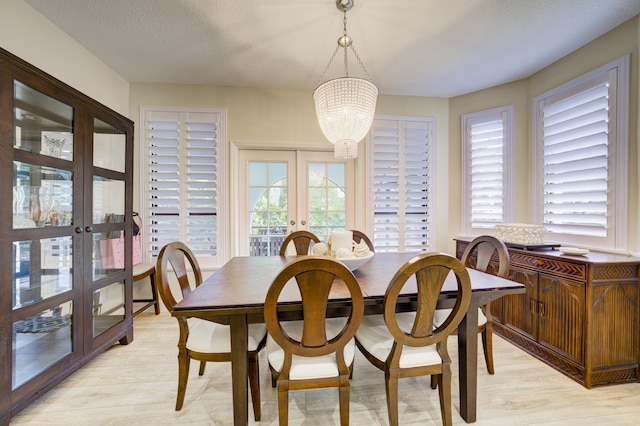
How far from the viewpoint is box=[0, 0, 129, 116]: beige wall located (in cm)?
178

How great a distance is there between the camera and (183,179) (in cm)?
300

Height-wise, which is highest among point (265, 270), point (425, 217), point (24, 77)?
point (24, 77)

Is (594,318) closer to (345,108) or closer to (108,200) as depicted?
(345,108)

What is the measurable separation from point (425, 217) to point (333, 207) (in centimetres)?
123

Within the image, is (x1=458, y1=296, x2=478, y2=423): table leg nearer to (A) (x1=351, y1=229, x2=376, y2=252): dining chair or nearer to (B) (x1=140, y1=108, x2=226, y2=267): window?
(A) (x1=351, y1=229, x2=376, y2=252): dining chair

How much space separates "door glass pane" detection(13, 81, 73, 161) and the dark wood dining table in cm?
138

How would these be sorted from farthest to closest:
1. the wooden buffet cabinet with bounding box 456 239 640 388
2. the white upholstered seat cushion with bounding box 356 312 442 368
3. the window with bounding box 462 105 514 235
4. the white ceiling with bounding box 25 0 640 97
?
the window with bounding box 462 105 514 235
the white ceiling with bounding box 25 0 640 97
the wooden buffet cabinet with bounding box 456 239 640 388
the white upholstered seat cushion with bounding box 356 312 442 368

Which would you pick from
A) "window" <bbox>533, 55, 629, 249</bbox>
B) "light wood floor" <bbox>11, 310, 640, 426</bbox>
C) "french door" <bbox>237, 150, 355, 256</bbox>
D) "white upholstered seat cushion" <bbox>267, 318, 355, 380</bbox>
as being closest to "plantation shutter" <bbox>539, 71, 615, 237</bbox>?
"window" <bbox>533, 55, 629, 249</bbox>

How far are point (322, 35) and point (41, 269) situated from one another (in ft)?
8.73

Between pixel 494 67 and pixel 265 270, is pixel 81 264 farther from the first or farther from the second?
pixel 494 67

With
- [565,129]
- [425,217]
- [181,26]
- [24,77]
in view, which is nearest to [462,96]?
[565,129]

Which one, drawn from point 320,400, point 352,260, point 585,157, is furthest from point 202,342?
point 585,157

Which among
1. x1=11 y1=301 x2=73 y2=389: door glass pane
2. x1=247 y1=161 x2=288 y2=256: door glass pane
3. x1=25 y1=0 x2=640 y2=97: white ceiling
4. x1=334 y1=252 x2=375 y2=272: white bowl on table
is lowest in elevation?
x1=11 y1=301 x2=73 y2=389: door glass pane

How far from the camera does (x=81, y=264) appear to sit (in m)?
1.84
